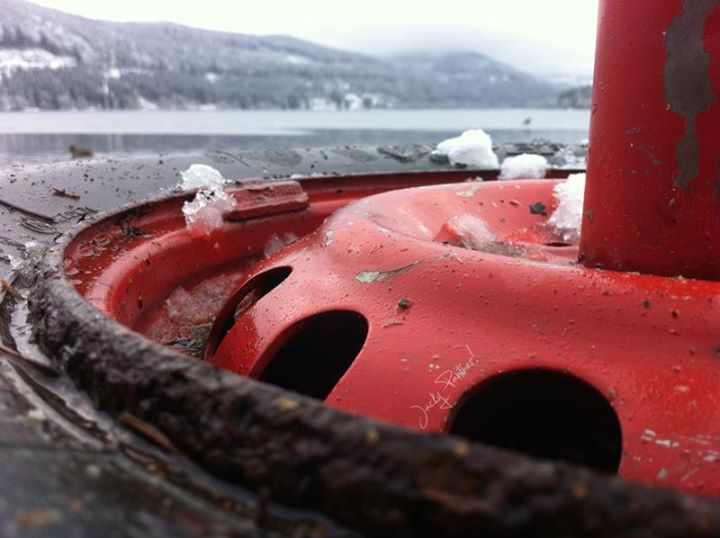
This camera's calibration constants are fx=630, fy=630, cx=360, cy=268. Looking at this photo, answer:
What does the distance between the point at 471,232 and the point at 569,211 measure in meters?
0.63

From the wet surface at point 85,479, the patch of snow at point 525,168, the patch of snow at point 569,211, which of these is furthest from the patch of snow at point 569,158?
the wet surface at point 85,479

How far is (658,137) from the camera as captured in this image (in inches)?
65.9

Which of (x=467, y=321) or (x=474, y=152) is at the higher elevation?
(x=474, y=152)

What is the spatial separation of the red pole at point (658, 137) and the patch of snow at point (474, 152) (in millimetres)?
2830

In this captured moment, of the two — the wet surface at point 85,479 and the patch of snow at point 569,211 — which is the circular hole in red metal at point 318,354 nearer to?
the wet surface at point 85,479

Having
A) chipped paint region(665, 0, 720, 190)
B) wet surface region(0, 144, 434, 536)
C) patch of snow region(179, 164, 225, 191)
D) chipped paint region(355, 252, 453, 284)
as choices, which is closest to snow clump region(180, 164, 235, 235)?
patch of snow region(179, 164, 225, 191)

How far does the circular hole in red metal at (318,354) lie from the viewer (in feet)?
7.45

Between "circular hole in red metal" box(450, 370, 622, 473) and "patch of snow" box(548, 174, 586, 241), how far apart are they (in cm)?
123

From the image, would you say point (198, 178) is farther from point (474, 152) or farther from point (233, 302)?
point (474, 152)

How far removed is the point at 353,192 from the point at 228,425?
A: 9.77 feet

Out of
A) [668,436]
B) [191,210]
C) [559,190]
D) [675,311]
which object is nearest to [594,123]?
[675,311]

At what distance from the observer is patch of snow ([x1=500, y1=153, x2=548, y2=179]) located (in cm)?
429
